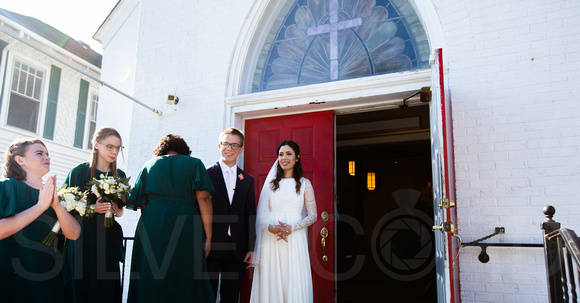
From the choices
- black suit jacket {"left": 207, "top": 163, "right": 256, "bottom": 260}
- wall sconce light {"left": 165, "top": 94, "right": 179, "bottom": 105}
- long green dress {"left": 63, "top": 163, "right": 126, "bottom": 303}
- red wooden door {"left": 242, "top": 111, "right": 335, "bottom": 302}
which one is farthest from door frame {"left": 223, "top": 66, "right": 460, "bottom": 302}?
long green dress {"left": 63, "top": 163, "right": 126, "bottom": 303}

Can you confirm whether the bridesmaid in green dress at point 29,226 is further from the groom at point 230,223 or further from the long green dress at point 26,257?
the groom at point 230,223

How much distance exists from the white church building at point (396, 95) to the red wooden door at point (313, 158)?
0.6 inches

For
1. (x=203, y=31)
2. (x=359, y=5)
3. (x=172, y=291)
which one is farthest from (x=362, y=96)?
(x=172, y=291)

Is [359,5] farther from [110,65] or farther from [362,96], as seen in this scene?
[110,65]

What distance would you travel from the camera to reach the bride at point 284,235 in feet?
13.8

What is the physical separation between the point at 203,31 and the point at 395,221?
8392 mm

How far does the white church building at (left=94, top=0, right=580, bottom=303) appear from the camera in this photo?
12.9 ft

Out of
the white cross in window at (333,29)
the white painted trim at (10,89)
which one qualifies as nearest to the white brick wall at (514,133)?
the white cross in window at (333,29)

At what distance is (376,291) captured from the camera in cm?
838

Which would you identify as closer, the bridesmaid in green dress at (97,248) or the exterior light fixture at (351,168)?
the bridesmaid in green dress at (97,248)

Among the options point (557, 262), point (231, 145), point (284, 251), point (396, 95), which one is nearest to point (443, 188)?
point (557, 262)

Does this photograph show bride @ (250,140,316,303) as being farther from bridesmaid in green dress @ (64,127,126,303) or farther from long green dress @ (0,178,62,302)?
long green dress @ (0,178,62,302)

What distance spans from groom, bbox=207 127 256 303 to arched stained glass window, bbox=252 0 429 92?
5.14 ft

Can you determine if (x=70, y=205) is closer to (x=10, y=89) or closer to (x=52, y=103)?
(x=10, y=89)
